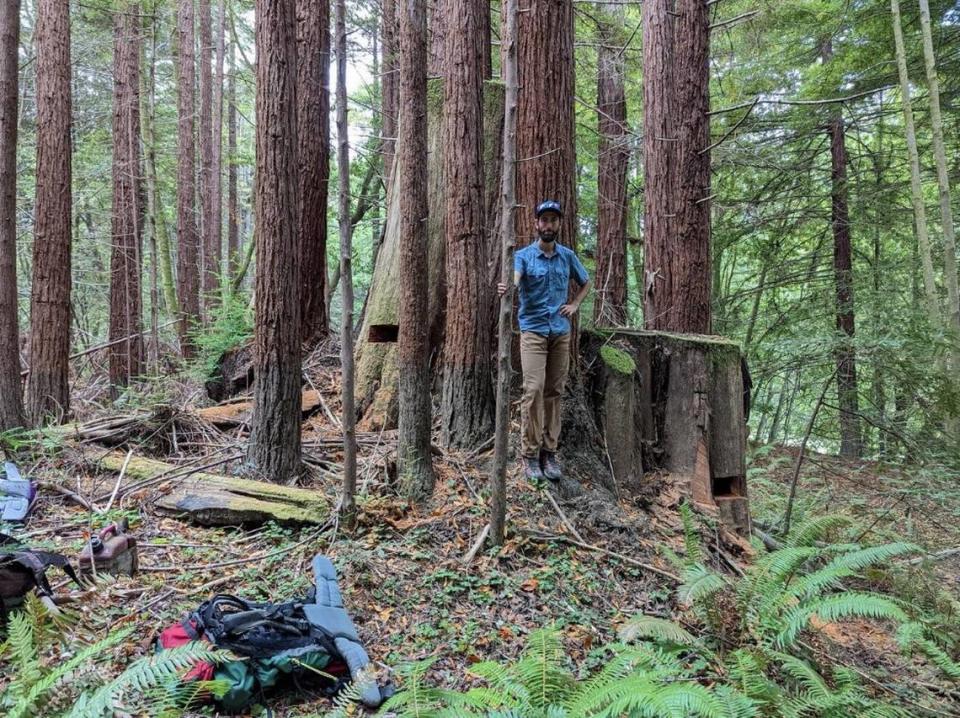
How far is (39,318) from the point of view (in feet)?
24.0

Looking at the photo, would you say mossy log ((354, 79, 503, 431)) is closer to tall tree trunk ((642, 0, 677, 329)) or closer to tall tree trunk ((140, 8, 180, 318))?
tall tree trunk ((642, 0, 677, 329))

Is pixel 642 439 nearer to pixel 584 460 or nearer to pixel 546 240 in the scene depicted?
pixel 584 460

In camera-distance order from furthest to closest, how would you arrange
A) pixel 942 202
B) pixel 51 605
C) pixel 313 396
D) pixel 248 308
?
pixel 248 308
pixel 942 202
pixel 313 396
pixel 51 605

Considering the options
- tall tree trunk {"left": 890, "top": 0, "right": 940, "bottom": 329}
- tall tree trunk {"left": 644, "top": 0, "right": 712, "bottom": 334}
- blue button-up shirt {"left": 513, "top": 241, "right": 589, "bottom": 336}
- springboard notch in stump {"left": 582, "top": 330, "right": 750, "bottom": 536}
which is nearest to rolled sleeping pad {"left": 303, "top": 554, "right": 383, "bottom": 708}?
blue button-up shirt {"left": 513, "top": 241, "right": 589, "bottom": 336}

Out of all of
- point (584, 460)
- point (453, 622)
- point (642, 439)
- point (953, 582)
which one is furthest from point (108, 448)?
point (953, 582)

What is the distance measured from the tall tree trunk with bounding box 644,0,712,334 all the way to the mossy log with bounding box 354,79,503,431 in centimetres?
234

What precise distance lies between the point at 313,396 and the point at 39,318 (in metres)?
3.49

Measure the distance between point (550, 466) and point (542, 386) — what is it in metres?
0.73

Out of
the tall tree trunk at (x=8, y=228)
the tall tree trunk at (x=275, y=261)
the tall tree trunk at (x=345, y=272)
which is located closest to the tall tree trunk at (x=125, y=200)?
the tall tree trunk at (x=8, y=228)

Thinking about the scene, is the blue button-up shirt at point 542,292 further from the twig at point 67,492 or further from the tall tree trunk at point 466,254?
the twig at point 67,492

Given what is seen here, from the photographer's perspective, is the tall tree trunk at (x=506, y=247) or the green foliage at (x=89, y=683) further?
the tall tree trunk at (x=506, y=247)

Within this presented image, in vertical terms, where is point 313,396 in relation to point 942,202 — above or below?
below

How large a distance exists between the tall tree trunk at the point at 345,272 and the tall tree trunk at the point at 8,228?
4685mm

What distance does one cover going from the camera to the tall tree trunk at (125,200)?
10.6 metres
